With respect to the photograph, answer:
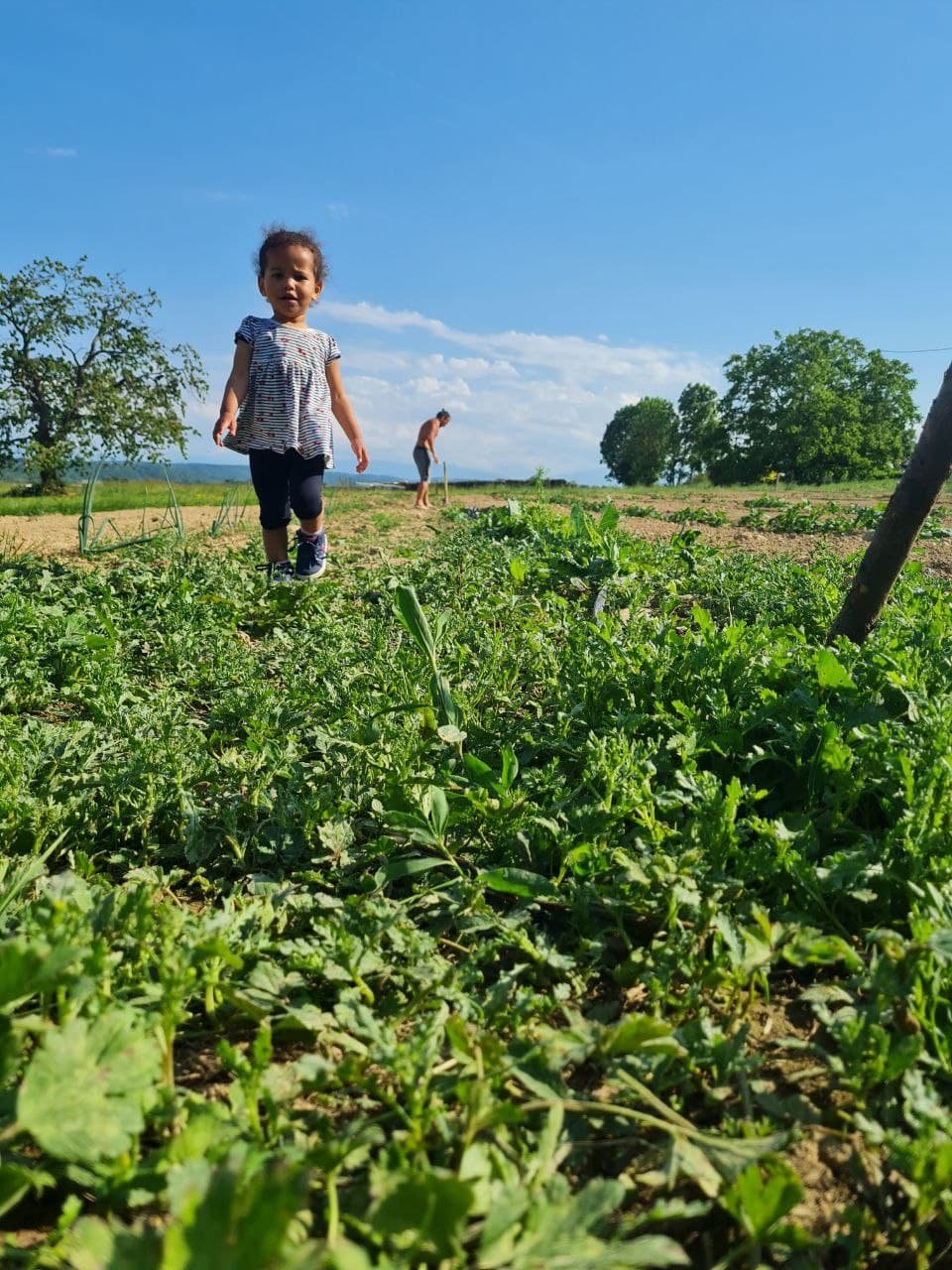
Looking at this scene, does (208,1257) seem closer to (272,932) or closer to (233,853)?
(272,932)

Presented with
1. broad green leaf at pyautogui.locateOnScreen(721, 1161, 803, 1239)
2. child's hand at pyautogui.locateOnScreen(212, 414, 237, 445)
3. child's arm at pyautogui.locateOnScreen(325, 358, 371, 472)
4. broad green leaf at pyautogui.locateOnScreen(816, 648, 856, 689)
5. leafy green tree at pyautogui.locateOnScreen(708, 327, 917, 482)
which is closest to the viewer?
broad green leaf at pyautogui.locateOnScreen(721, 1161, 803, 1239)

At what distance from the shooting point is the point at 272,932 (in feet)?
5.77

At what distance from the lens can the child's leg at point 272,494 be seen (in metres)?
5.16

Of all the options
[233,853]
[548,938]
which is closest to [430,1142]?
[548,938]

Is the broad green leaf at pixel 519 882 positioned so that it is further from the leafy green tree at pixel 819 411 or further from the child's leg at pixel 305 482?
the leafy green tree at pixel 819 411

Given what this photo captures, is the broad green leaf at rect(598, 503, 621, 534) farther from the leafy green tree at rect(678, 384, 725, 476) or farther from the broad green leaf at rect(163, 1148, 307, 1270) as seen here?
the leafy green tree at rect(678, 384, 725, 476)

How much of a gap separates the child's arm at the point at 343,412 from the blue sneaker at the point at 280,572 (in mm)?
887

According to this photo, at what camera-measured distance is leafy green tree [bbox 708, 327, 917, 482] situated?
5200cm

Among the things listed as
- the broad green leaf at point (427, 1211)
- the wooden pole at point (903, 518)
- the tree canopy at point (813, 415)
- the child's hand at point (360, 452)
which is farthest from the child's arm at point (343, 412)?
the tree canopy at point (813, 415)

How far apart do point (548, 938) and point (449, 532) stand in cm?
642

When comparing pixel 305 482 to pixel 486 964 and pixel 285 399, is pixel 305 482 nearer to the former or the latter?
pixel 285 399

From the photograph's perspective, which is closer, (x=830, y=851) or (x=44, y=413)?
(x=830, y=851)

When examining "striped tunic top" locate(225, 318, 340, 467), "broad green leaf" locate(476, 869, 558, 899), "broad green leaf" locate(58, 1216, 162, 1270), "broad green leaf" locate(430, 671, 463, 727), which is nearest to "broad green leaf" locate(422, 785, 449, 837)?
"broad green leaf" locate(476, 869, 558, 899)

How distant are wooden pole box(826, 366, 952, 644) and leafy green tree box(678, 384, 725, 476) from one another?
6283cm
